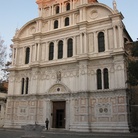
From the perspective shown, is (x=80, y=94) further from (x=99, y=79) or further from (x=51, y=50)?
(x=51, y=50)

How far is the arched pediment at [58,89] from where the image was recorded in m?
25.7

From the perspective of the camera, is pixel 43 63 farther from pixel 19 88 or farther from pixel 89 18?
pixel 89 18

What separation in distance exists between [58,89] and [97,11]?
11684mm

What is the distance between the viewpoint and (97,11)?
89.7 feet

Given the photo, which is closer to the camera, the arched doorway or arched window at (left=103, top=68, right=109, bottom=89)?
arched window at (left=103, top=68, right=109, bottom=89)

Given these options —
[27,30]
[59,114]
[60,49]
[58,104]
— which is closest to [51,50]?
[60,49]

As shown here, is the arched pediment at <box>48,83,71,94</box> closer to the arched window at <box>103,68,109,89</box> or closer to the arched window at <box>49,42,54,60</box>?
the arched window at <box>49,42,54,60</box>

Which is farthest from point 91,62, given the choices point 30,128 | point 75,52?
point 30,128

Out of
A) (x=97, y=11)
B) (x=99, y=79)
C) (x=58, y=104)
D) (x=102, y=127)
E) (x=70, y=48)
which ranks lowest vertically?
(x=102, y=127)

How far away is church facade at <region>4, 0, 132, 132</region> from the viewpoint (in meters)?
22.9

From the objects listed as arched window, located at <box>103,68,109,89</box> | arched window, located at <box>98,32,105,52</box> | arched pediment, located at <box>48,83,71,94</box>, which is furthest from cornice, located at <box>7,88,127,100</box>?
arched window, located at <box>98,32,105,52</box>

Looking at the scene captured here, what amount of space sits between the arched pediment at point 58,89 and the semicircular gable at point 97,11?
974 cm

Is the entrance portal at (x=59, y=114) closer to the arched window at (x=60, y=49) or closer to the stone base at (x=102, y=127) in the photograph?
the stone base at (x=102, y=127)

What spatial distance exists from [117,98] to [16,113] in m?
14.3
